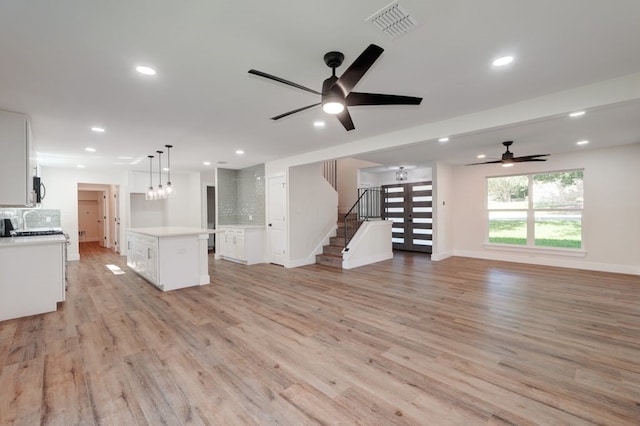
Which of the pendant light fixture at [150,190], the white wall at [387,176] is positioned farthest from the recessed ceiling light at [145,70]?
the white wall at [387,176]

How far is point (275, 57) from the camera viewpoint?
93.4 inches

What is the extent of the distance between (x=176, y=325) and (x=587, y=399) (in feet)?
12.6

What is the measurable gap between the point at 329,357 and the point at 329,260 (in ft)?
14.1

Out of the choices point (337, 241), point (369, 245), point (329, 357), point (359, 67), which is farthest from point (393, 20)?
point (337, 241)

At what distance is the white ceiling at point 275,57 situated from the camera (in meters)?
1.84

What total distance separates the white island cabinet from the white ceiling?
1.83 m

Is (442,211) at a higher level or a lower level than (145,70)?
lower

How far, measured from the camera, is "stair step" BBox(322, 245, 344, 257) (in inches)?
276

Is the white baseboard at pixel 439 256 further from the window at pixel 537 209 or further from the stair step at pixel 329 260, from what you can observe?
the stair step at pixel 329 260

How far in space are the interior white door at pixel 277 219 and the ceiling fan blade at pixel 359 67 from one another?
475 cm

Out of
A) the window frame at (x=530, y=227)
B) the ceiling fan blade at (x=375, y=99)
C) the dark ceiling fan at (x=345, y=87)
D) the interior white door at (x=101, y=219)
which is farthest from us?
the interior white door at (x=101, y=219)

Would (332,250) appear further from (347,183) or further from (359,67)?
(359,67)

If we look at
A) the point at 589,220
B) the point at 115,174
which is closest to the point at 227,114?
the point at 115,174

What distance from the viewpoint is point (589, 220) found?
20.4 feet
